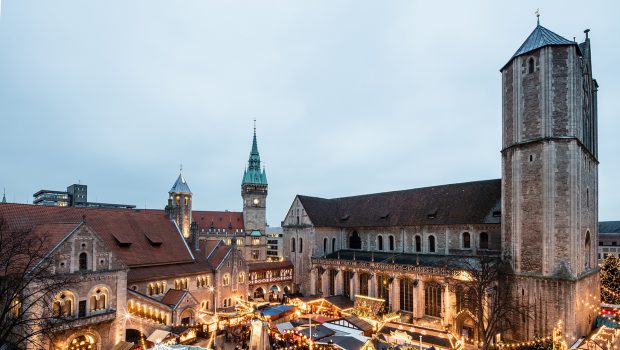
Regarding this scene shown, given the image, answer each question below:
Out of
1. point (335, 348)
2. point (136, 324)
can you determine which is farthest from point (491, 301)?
point (136, 324)

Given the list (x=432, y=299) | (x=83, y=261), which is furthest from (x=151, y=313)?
(x=432, y=299)

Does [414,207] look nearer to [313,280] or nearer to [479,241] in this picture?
[479,241]

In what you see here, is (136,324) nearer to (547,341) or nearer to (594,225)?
(547,341)

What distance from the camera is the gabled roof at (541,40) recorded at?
31688 millimetres

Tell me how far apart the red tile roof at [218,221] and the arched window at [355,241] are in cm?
3851

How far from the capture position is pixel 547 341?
29172 millimetres

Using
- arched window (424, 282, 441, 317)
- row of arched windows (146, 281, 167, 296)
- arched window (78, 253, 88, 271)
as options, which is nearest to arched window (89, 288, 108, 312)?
arched window (78, 253, 88, 271)

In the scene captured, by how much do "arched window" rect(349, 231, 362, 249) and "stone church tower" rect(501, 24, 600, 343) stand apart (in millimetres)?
22344

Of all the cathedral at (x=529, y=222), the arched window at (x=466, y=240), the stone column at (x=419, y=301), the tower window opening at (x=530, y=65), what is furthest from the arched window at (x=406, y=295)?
the tower window opening at (x=530, y=65)

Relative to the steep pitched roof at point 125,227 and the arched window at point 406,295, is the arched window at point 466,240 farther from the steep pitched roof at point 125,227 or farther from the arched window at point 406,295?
the steep pitched roof at point 125,227

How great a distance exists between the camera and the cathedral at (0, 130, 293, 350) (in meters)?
27.0

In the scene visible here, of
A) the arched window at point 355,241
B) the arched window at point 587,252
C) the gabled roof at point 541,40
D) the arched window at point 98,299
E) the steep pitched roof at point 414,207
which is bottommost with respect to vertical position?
the arched window at point 98,299

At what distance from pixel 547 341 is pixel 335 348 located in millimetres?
17574

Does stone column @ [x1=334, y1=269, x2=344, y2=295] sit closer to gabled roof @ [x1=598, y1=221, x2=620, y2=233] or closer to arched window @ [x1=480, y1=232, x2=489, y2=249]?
arched window @ [x1=480, y1=232, x2=489, y2=249]
